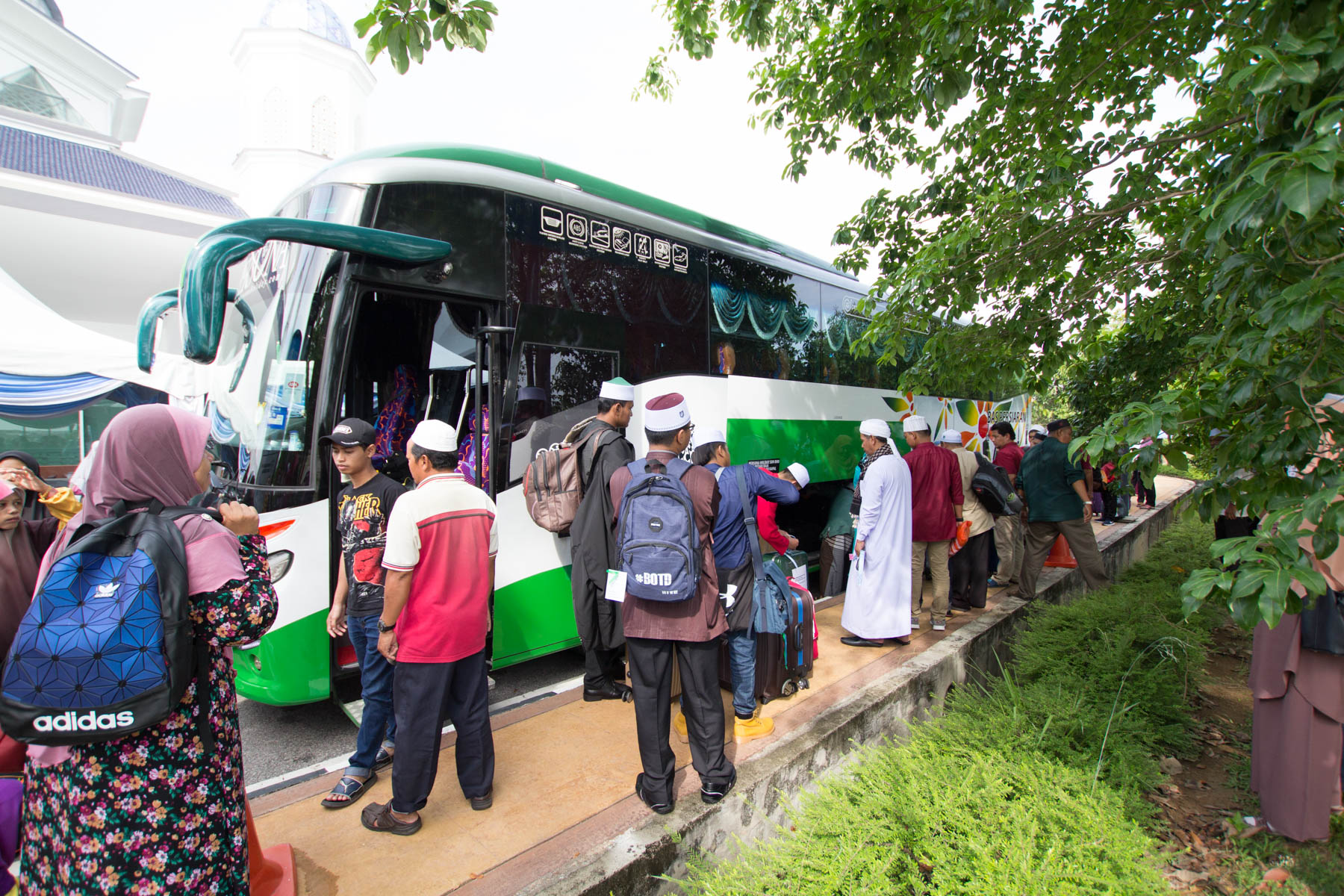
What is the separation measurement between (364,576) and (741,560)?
184 cm

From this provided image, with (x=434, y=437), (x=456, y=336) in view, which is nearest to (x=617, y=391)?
(x=456, y=336)

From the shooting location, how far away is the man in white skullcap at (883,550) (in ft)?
16.5

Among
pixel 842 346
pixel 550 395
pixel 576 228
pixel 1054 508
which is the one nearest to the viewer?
pixel 550 395

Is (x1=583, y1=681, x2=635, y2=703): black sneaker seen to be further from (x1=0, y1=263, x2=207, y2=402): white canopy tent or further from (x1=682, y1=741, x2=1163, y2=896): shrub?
(x1=0, y1=263, x2=207, y2=402): white canopy tent

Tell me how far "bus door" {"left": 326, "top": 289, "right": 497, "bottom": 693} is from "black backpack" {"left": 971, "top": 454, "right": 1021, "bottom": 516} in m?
4.65

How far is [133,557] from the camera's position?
1731mm

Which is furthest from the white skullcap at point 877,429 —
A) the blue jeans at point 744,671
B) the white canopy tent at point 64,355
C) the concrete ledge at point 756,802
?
the white canopy tent at point 64,355

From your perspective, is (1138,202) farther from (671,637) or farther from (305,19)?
(305,19)

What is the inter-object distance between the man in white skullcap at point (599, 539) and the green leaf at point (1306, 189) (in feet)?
9.50

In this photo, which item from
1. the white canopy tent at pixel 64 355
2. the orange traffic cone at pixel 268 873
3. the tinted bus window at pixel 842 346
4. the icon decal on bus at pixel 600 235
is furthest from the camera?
the tinted bus window at pixel 842 346

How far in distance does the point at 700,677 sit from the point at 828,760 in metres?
1.09

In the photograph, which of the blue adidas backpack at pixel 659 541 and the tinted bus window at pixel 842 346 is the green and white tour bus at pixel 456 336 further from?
the blue adidas backpack at pixel 659 541

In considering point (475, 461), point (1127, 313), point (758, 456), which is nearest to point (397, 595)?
point (475, 461)

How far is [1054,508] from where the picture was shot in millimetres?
6516
